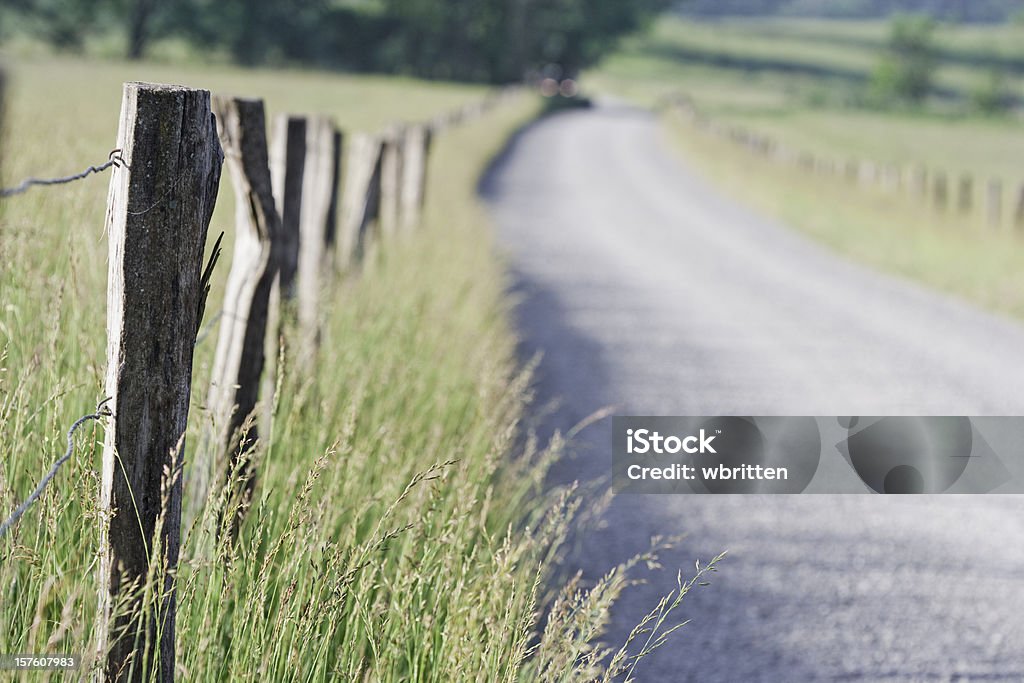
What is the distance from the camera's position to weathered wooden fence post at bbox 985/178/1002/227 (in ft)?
47.7

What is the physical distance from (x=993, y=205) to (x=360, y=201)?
1070 centimetres

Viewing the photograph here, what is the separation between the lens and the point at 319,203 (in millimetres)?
5570

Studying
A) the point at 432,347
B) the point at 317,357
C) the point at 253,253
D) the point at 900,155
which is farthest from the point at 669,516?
the point at 900,155

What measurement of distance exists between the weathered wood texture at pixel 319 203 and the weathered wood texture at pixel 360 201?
2.76ft

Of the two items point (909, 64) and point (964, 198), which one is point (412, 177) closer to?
point (964, 198)

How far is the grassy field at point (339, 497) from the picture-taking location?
2.14 meters

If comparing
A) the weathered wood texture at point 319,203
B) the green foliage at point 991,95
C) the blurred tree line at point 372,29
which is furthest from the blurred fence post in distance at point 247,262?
the green foliage at point 991,95

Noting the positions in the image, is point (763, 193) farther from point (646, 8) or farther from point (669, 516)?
point (646, 8)

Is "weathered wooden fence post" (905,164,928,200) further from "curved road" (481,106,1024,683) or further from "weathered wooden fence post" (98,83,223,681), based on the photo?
"weathered wooden fence post" (98,83,223,681)

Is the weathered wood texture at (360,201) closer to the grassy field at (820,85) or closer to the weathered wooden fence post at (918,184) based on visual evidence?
the weathered wooden fence post at (918,184)

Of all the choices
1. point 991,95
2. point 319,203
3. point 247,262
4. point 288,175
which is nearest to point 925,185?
point 319,203

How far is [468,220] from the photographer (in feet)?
33.8

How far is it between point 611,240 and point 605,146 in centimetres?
1823

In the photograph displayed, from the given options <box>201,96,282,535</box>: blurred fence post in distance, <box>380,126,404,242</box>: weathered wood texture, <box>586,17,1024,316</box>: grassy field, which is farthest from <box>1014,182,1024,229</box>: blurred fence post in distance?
<box>201,96,282,535</box>: blurred fence post in distance
